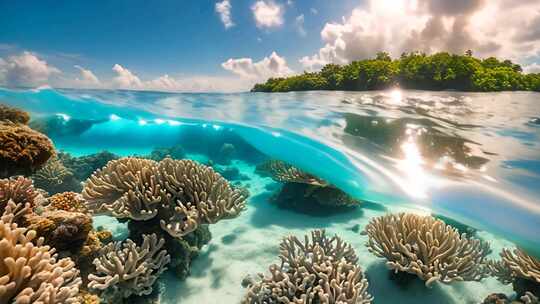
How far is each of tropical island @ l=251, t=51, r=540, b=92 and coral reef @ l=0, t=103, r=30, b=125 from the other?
12780 millimetres

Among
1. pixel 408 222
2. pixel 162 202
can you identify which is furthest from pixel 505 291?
pixel 162 202

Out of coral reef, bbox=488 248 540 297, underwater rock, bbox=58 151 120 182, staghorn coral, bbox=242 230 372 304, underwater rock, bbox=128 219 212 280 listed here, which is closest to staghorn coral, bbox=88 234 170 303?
underwater rock, bbox=128 219 212 280

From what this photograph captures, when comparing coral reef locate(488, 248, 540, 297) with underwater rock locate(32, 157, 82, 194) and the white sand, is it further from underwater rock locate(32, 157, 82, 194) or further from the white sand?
underwater rock locate(32, 157, 82, 194)

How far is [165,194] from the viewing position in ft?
18.0

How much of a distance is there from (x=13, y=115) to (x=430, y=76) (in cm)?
1604

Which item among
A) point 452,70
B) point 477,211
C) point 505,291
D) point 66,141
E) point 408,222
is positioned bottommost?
point 66,141

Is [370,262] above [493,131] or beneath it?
beneath

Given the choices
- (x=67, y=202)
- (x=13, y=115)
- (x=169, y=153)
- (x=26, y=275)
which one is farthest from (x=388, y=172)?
(x=169, y=153)

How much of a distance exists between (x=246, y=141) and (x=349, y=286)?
796 inches

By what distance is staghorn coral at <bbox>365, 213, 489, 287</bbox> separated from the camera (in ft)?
16.8

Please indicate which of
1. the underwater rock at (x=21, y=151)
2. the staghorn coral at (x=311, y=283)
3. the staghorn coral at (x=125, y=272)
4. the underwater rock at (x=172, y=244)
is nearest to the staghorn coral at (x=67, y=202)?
the underwater rock at (x=21, y=151)

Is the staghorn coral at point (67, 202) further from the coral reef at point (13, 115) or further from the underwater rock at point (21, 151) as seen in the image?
the coral reef at point (13, 115)

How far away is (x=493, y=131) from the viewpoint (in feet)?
31.9

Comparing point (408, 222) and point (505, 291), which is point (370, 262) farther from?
point (505, 291)
